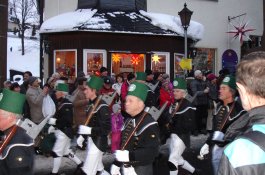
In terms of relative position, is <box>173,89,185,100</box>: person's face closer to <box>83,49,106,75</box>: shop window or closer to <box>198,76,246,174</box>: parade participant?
<box>198,76,246,174</box>: parade participant

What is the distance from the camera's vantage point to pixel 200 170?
8.88 meters

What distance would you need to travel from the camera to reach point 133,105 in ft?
17.0

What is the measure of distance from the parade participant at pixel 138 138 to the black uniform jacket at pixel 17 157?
1177mm

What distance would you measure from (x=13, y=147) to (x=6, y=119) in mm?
415

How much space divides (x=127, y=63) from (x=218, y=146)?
34.0 ft

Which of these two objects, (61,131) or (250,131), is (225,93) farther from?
(250,131)

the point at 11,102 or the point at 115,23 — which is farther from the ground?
the point at 115,23

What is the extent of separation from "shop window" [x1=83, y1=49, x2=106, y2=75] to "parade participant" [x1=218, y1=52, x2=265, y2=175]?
13783 millimetres

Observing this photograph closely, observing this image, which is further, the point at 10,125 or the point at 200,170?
the point at 200,170

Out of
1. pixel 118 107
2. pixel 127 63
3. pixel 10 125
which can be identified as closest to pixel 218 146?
pixel 10 125

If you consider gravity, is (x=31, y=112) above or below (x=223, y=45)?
below

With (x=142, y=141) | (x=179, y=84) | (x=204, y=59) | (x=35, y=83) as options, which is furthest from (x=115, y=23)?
(x=142, y=141)

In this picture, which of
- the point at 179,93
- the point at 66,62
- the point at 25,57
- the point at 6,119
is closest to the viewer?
the point at 6,119

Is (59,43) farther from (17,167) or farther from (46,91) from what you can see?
(17,167)
